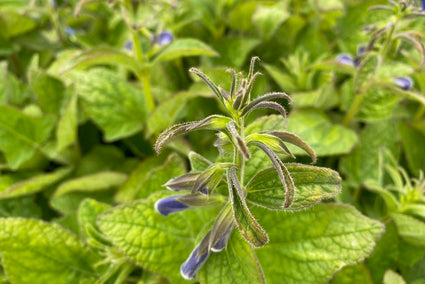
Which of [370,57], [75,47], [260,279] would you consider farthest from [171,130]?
[75,47]

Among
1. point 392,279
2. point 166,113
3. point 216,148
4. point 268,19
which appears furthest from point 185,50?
point 392,279

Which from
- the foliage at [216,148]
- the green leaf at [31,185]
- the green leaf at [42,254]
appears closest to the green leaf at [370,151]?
the foliage at [216,148]

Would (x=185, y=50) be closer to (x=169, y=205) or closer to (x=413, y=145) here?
(x=169, y=205)

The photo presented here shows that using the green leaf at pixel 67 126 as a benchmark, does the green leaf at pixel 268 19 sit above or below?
above

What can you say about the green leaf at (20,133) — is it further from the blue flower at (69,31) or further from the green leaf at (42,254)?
the blue flower at (69,31)

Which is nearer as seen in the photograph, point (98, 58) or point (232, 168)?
point (232, 168)

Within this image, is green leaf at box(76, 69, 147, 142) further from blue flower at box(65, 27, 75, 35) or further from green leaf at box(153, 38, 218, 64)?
blue flower at box(65, 27, 75, 35)
